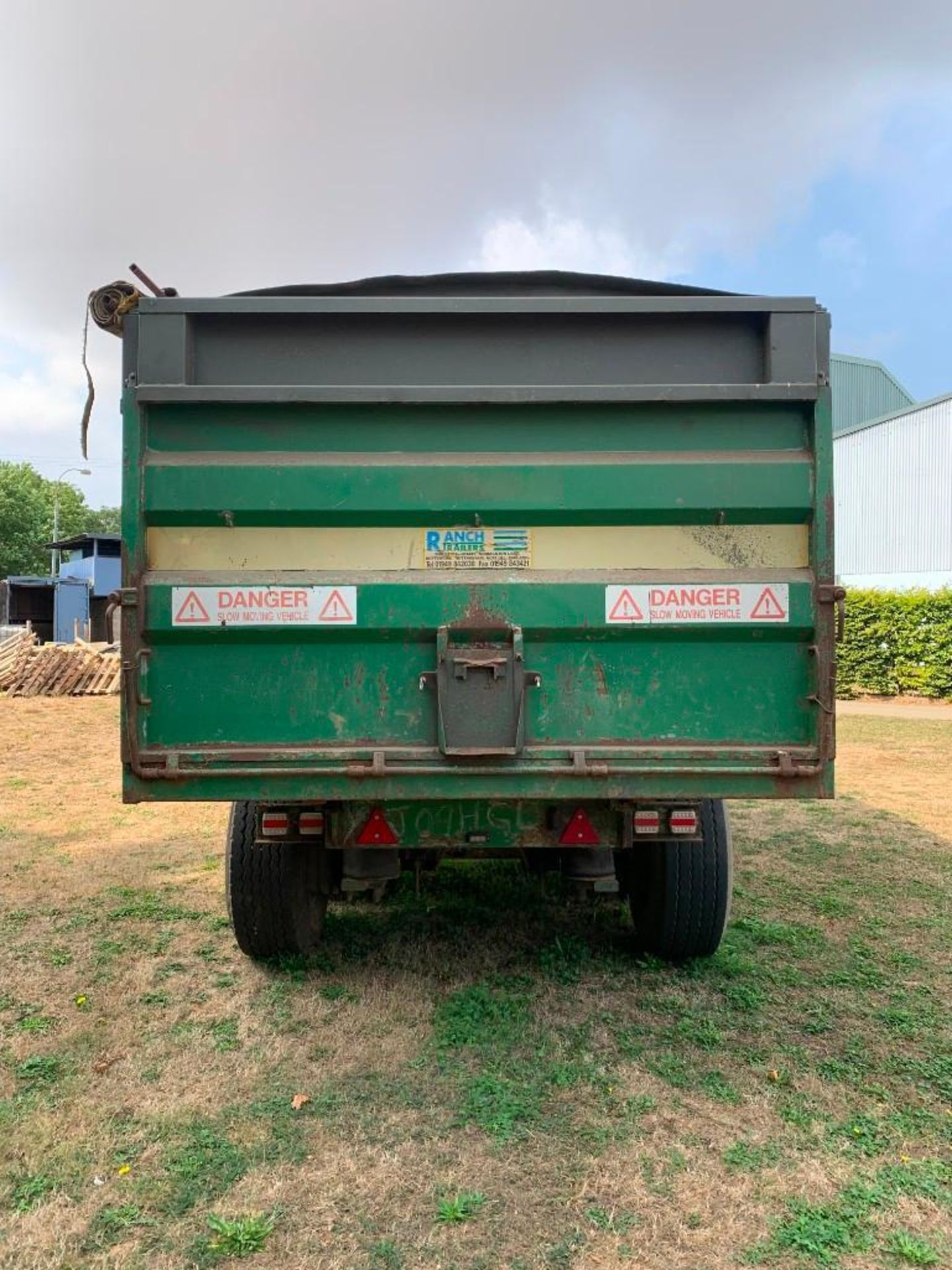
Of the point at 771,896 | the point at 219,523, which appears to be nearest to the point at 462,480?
the point at 219,523

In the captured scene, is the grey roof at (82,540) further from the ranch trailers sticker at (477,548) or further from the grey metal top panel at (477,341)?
the ranch trailers sticker at (477,548)

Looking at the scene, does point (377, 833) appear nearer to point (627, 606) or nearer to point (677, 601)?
point (627, 606)

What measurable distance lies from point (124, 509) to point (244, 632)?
60 centimetres

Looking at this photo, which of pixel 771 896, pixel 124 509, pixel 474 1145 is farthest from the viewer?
pixel 771 896

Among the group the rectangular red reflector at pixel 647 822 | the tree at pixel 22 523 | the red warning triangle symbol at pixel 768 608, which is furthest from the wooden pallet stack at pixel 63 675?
the tree at pixel 22 523

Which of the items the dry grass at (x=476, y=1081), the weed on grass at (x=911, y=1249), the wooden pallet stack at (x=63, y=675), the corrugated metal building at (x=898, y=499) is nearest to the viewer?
the weed on grass at (x=911, y=1249)

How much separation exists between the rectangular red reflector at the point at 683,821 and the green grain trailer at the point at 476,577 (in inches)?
11.3

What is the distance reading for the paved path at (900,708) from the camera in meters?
15.1

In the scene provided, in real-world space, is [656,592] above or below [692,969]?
above

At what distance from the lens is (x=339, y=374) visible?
3.48 metres

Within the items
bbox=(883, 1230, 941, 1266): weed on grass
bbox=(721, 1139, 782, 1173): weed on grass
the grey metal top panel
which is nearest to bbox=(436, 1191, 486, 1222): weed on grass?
bbox=(721, 1139, 782, 1173): weed on grass

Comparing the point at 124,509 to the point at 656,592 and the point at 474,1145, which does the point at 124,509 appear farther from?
the point at 474,1145

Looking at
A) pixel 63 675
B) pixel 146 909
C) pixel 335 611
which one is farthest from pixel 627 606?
pixel 63 675

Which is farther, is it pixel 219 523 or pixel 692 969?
pixel 692 969
